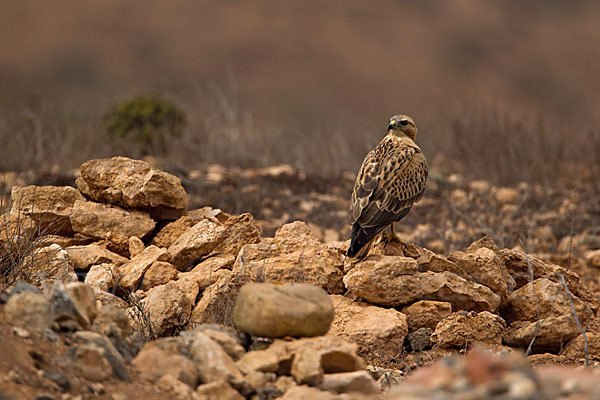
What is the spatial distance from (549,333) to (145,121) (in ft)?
35.3

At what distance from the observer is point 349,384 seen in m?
3.25

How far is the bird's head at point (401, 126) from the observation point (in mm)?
5809

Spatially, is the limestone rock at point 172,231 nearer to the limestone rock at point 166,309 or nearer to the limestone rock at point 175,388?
the limestone rock at point 166,309

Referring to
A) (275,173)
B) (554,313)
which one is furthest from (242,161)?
(554,313)

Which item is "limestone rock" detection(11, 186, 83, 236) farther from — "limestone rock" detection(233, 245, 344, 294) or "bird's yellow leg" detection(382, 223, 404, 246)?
"bird's yellow leg" detection(382, 223, 404, 246)

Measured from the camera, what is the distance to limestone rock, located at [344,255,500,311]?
4.88 metres

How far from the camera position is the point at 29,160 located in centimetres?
1216

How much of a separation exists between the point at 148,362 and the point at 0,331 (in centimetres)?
61

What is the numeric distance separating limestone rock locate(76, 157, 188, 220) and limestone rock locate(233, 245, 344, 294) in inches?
37.7

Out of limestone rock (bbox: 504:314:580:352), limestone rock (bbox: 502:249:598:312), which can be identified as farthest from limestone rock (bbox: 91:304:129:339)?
limestone rock (bbox: 502:249:598:312)

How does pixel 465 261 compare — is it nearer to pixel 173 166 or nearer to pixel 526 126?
pixel 173 166

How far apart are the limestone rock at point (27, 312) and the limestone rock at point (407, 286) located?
2160 mm

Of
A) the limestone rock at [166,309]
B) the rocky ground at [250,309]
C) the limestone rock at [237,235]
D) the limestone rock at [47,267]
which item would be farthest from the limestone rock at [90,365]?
the limestone rock at [237,235]

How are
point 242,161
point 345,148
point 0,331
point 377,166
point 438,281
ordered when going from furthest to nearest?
point 345,148
point 242,161
point 377,166
point 438,281
point 0,331
